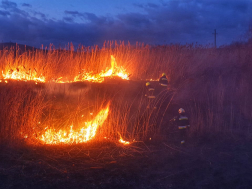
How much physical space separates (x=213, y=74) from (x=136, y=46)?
12.3ft

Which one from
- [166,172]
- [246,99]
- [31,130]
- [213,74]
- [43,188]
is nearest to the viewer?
[43,188]

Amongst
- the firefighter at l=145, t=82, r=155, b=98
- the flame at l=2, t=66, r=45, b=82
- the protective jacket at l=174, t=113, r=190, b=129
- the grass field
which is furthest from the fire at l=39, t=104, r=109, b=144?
the flame at l=2, t=66, r=45, b=82

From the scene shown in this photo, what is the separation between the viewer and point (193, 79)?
1052cm

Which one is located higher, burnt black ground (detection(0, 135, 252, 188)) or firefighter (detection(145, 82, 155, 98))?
firefighter (detection(145, 82, 155, 98))

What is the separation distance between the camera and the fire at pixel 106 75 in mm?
9334

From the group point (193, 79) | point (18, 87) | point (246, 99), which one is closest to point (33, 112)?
point (18, 87)

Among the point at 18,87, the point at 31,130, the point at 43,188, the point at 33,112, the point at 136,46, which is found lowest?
the point at 43,188

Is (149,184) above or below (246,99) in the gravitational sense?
below

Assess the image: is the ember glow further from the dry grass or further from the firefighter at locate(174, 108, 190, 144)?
the firefighter at locate(174, 108, 190, 144)

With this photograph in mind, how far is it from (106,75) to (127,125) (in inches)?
120

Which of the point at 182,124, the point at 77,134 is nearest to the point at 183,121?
the point at 182,124

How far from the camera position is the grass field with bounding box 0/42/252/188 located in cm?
468

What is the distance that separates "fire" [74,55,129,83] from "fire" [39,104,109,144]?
212 cm

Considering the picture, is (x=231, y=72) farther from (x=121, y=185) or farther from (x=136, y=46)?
(x=121, y=185)
